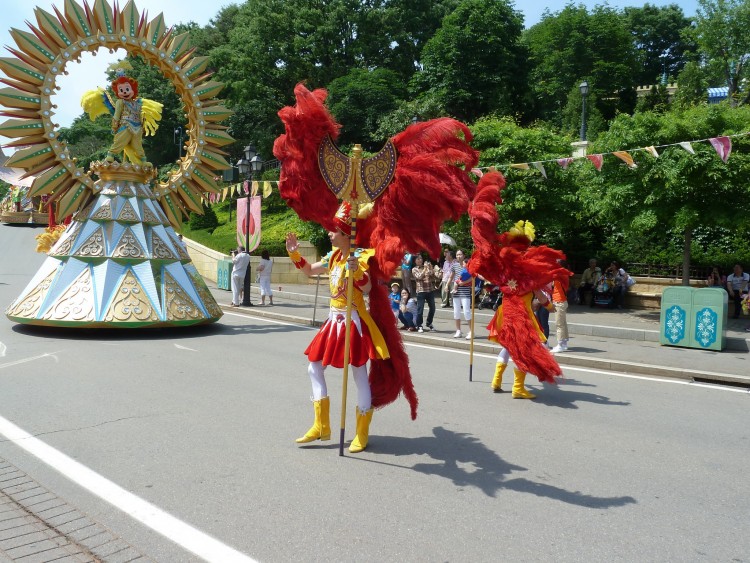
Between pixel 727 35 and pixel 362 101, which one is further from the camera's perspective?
pixel 727 35

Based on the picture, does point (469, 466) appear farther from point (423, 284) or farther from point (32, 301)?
point (32, 301)

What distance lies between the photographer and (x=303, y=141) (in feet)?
17.8

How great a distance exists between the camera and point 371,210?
574 centimetres

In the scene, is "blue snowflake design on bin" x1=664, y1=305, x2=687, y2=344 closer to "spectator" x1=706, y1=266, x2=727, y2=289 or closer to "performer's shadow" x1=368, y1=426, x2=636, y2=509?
"spectator" x1=706, y1=266, x2=727, y2=289

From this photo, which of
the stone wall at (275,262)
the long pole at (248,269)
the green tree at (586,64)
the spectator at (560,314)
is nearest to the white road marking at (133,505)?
the spectator at (560,314)

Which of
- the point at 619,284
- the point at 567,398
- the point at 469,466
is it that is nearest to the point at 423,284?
the point at 567,398

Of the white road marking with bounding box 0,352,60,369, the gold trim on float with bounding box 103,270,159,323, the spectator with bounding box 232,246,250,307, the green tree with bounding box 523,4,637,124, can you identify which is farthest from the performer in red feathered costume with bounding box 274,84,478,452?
the green tree with bounding box 523,4,637,124

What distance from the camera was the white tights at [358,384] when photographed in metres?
5.67

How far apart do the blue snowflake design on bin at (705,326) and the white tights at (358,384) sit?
8844mm

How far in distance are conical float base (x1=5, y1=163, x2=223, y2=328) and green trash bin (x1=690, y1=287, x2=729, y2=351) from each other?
9.18m

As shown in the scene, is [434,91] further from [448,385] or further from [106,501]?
[106,501]

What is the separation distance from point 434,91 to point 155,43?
87.8 ft

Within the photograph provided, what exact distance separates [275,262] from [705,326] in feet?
58.5

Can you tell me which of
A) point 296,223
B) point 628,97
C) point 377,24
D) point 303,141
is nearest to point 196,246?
point 296,223
